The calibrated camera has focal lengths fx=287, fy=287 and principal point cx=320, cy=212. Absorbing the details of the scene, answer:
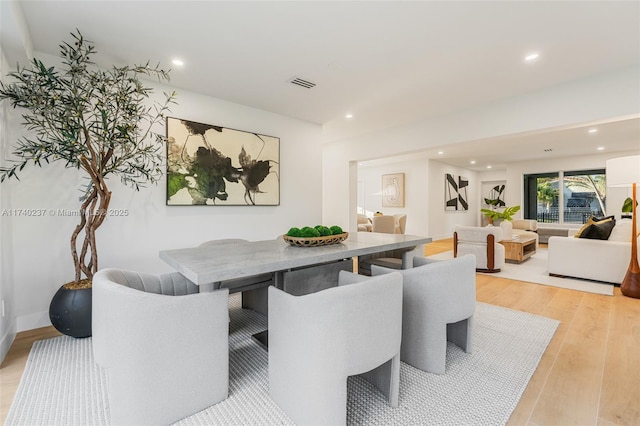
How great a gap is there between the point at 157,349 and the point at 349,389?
1.06m

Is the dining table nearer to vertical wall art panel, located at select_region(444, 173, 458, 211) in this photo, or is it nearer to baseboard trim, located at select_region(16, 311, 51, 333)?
baseboard trim, located at select_region(16, 311, 51, 333)

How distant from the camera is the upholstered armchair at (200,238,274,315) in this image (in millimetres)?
2186

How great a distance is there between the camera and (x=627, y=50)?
8.63ft

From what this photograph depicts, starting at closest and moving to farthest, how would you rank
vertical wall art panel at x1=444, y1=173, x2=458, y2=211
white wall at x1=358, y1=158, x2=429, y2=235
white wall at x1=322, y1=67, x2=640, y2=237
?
white wall at x1=322, y1=67, x2=640, y2=237
white wall at x1=358, y1=158, x2=429, y2=235
vertical wall art panel at x1=444, y1=173, x2=458, y2=211

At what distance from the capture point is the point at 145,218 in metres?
3.12

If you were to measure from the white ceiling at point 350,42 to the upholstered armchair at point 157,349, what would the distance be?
1.94m

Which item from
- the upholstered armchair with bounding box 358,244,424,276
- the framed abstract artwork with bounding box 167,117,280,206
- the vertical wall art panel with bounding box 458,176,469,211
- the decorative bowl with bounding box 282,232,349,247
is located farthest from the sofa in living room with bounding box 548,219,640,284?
the vertical wall art panel with bounding box 458,176,469,211

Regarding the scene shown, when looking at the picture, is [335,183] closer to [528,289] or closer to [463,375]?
[528,289]

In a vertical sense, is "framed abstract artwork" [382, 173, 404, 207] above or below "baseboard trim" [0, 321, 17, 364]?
above

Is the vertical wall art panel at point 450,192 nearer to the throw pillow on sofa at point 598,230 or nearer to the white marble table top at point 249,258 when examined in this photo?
the throw pillow on sofa at point 598,230

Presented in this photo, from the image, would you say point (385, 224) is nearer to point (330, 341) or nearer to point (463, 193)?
point (463, 193)

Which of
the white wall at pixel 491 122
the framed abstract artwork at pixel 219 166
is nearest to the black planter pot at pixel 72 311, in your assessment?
the framed abstract artwork at pixel 219 166

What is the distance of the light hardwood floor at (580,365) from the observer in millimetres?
1479

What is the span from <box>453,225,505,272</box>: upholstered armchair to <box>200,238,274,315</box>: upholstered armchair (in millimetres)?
3559
